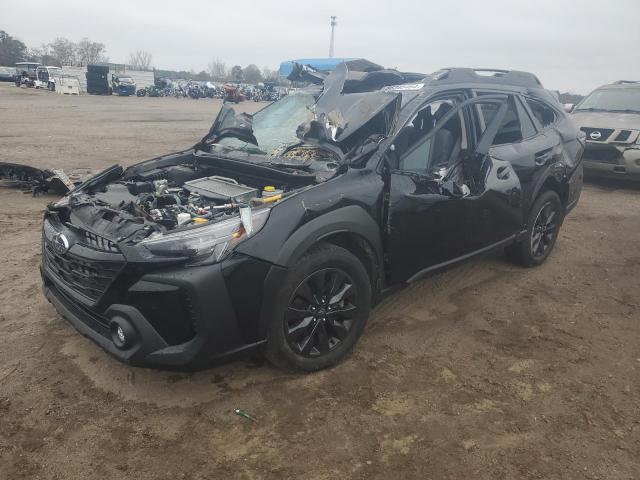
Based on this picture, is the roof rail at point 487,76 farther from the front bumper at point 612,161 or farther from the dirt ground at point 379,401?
the front bumper at point 612,161

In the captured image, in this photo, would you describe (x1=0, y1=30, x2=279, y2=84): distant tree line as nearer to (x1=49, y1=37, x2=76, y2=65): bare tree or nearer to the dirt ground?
(x1=49, y1=37, x2=76, y2=65): bare tree

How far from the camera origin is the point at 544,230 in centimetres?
521

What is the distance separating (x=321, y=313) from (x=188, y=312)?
2.83 feet

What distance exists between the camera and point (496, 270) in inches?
203

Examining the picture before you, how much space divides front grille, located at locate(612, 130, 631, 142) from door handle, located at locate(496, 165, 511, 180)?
5.96 meters

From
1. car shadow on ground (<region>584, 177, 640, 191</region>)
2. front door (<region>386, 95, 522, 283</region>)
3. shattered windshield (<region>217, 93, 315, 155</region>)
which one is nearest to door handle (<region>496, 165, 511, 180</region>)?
front door (<region>386, 95, 522, 283</region>)

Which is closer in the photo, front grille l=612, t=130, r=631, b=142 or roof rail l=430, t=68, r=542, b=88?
roof rail l=430, t=68, r=542, b=88

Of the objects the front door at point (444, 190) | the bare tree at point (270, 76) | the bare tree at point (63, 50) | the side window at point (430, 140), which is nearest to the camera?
the front door at point (444, 190)

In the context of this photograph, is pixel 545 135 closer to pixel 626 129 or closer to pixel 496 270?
pixel 496 270

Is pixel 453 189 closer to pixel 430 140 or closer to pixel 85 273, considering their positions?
pixel 430 140

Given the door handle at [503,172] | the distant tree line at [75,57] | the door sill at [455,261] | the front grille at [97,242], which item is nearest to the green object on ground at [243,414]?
the front grille at [97,242]

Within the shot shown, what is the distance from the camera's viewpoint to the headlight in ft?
→ 8.59

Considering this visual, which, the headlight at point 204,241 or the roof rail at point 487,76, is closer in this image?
the headlight at point 204,241

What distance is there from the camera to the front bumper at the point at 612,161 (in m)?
8.78
